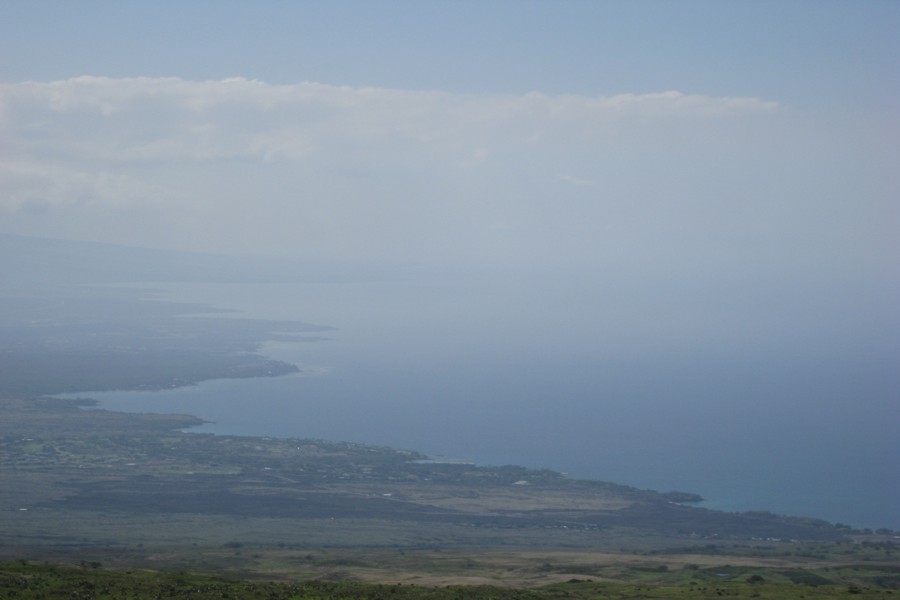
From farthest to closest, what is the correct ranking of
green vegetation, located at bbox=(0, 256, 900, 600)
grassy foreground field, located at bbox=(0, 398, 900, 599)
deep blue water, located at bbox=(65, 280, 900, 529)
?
1. deep blue water, located at bbox=(65, 280, 900, 529)
2. green vegetation, located at bbox=(0, 256, 900, 600)
3. grassy foreground field, located at bbox=(0, 398, 900, 599)

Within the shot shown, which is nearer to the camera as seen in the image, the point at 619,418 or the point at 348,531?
the point at 348,531

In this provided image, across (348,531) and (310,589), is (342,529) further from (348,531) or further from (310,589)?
(310,589)

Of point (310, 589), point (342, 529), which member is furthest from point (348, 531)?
point (310, 589)

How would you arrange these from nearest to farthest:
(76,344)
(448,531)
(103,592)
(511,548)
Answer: (103,592) < (511,548) < (448,531) < (76,344)

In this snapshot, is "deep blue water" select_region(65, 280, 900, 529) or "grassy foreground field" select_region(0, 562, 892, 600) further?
"deep blue water" select_region(65, 280, 900, 529)

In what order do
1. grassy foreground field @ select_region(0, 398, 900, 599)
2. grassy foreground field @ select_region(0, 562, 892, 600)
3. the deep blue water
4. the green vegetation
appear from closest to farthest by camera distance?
grassy foreground field @ select_region(0, 562, 892, 600) → grassy foreground field @ select_region(0, 398, 900, 599) → the green vegetation → the deep blue water

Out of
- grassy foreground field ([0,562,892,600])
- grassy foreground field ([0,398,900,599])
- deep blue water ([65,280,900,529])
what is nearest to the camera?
grassy foreground field ([0,562,892,600])

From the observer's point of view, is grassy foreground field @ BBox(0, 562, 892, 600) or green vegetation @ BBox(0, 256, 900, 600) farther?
green vegetation @ BBox(0, 256, 900, 600)

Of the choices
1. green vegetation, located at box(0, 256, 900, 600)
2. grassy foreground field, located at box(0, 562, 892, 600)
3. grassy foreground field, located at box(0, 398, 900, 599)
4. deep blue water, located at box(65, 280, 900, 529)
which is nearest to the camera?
grassy foreground field, located at box(0, 562, 892, 600)

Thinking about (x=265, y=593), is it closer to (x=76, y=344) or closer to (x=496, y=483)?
(x=496, y=483)

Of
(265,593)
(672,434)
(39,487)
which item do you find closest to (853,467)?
(672,434)

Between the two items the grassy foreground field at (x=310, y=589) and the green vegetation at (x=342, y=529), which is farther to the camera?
the green vegetation at (x=342, y=529)
